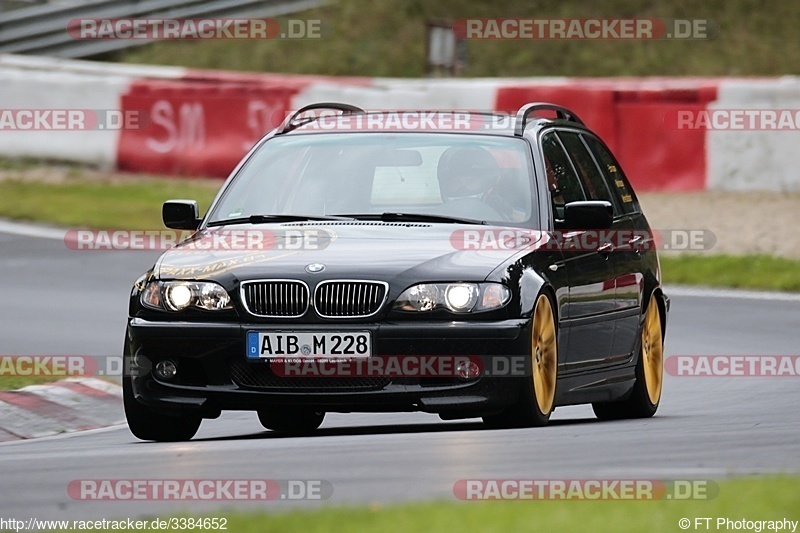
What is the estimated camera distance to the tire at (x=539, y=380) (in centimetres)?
890

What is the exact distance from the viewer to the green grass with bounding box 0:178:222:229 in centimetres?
2128

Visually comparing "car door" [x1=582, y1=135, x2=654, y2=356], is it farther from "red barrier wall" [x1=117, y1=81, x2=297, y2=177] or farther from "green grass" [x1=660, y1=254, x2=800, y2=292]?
"red barrier wall" [x1=117, y1=81, x2=297, y2=177]

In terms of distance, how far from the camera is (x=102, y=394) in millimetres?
11469

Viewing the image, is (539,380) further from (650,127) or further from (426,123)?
(650,127)

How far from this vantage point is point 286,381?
878 centimetres

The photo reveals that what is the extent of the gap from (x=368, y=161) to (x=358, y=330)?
1.51m

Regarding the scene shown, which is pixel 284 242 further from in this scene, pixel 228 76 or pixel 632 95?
pixel 228 76

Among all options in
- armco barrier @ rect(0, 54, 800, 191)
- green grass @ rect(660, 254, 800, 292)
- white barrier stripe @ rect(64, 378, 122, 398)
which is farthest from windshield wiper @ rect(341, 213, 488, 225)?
armco barrier @ rect(0, 54, 800, 191)

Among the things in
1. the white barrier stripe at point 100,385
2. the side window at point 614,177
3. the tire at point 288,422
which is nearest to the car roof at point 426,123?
the side window at point 614,177

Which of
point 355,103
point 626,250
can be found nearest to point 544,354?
point 626,250

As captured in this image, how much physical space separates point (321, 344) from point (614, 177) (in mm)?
3110

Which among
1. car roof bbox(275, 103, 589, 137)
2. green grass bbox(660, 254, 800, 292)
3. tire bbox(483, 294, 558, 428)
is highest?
car roof bbox(275, 103, 589, 137)

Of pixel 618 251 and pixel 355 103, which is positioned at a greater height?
pixel 355 103

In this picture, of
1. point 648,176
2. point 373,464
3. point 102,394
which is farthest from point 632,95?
point 373,464
